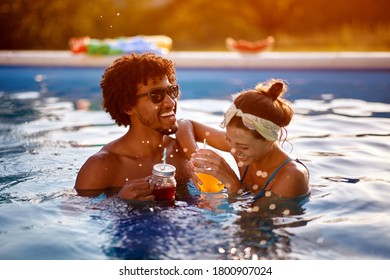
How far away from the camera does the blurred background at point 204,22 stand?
16.3 m

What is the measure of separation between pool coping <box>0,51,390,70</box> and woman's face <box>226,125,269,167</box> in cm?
754

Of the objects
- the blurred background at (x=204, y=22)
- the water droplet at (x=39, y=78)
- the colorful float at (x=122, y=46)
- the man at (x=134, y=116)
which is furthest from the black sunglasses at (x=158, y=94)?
the blurred background at (x=204, y=22)

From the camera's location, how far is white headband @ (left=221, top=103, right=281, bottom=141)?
4.25 m

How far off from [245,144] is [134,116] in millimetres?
1122

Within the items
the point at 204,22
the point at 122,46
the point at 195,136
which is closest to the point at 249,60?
the point at 122,46

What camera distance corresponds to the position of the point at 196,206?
4703mm

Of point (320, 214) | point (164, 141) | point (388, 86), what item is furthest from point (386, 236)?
point (388, 86)

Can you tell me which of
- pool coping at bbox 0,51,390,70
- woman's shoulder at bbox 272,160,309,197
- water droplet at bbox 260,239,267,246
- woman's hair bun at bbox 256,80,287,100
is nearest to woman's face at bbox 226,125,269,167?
woman's shoulder at bbox 272,160,309,197

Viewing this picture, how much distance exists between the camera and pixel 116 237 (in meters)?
4.21

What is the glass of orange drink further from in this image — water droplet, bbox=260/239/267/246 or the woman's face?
water droplet, bbox=260/239/267/246

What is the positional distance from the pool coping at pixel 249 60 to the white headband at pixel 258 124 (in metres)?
7.58

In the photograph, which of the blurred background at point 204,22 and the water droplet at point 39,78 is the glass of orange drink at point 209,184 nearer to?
the water droplet at point 39,78

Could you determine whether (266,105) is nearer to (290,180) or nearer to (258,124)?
(258,124)

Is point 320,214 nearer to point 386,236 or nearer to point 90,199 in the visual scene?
point 386,236
